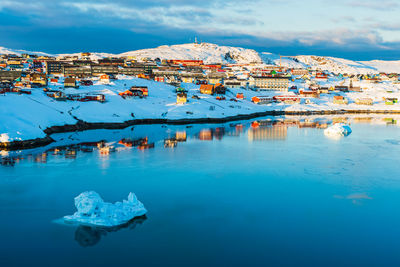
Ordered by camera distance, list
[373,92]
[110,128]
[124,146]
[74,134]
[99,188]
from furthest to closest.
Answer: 1. [373,92]
2. [110,128]
3. [74,134]
4. [124,146]
5. [99,188]

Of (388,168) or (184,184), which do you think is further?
(388,168)

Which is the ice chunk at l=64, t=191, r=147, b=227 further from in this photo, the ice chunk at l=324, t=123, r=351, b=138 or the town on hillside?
the town on hillside

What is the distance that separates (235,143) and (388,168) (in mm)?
16257

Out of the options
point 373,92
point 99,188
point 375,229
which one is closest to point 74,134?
point 99,188

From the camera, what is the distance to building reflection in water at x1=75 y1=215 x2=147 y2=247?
14980 mm

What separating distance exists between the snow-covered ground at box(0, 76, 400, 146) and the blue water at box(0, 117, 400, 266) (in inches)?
421

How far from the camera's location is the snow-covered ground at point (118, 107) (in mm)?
41531

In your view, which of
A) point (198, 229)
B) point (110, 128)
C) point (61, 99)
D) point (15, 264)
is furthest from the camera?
point (61, 99)

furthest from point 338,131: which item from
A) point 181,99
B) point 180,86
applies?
point 180,86

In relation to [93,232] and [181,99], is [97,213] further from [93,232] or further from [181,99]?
[181,99]

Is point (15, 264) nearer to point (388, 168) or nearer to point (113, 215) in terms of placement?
point (113, 215)

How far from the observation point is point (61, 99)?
5881cm

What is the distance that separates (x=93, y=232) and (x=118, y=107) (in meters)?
46.5

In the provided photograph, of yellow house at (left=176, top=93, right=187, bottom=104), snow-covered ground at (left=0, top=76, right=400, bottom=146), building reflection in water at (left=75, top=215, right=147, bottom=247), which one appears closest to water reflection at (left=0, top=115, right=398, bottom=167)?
snow-covered ground at (left=0, top=76, right=400, bottom=146)
